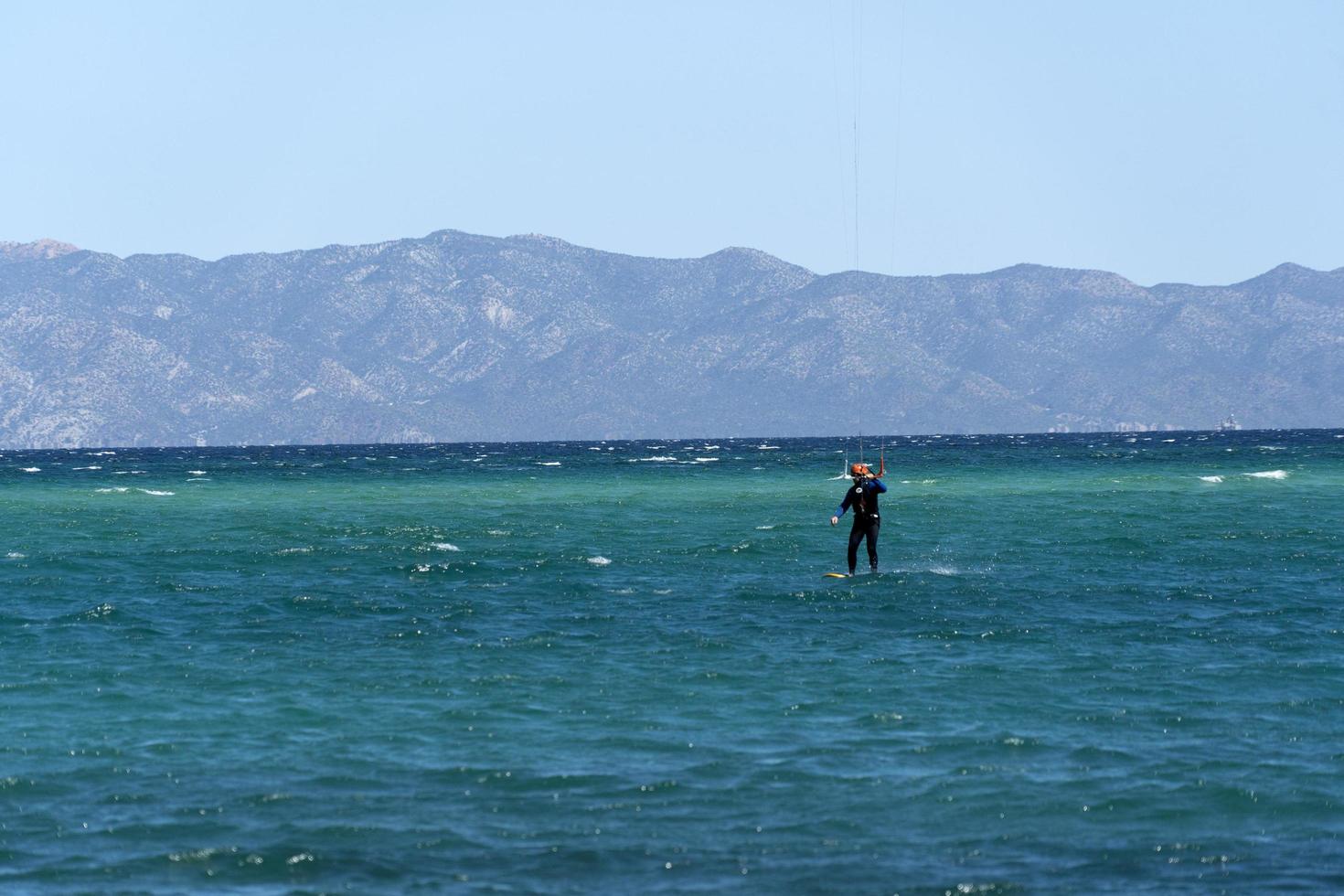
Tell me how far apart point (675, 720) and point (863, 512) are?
14.9m

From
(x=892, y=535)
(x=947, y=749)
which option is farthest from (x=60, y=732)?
(x=892, y=535)

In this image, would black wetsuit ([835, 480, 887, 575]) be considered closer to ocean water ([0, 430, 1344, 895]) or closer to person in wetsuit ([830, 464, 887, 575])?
person in wetsuit ([830, 464, 887, 575])

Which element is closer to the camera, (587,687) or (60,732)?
(60,732)

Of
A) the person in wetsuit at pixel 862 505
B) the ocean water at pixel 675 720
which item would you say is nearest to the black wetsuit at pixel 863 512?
the person in wetsuit at pixel 862 505

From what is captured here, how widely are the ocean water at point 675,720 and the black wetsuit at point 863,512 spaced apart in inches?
27.0

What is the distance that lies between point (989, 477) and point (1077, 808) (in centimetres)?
8528

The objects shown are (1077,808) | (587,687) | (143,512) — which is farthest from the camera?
(143,512)

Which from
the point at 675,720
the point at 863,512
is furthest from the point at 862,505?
the point at 675,720

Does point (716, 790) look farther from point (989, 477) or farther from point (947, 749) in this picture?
point (989, 477)

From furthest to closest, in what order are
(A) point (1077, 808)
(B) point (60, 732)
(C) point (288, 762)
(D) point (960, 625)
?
(D) point (960, 625) < (B) point (60, 732) < (C) point (288, 762) < (A) point (1077, 808)

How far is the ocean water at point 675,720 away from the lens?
44.9ft

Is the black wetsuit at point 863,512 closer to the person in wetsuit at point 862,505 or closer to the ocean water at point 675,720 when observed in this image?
the person in wetsuit at point 862,505

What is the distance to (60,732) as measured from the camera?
18.6 metres

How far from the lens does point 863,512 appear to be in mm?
33188
